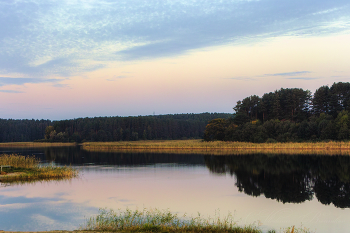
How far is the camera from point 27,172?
26078 mm

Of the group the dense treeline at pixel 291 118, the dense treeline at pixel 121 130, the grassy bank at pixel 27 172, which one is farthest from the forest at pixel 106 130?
the grassy bank at pixel 27 172

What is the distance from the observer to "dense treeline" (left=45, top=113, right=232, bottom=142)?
12725 centimetres

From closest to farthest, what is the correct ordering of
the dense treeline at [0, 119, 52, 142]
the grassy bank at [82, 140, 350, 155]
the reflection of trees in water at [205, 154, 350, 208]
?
the reflection of trees in water at [205, 154, 350, 208] < the grassy bank at [82, 140, 350, 155] < the dense treeline at [0, 119, 52, 142]

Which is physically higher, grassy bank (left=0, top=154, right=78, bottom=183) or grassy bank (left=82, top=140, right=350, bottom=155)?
grassy bank (left=0, top=154, right=78, bottom=183)

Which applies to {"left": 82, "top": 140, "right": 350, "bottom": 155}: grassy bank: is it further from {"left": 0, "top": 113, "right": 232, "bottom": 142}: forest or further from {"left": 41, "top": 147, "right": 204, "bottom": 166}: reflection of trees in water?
{"left": 0, "top": 113, "right": 232, "bottom": 142}: forest

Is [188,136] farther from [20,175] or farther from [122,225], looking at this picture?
[122,225]

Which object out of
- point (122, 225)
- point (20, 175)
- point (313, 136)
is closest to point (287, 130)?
point (313, 136)

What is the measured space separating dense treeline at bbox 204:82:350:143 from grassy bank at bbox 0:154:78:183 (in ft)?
155

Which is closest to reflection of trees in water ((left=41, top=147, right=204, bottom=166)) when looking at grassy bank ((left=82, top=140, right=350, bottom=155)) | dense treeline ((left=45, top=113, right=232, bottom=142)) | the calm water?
grassy bank ((left=82, top=140, right=350, bottom=155))

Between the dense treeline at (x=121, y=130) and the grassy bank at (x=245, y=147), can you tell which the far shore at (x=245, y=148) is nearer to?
the grassy bank at (x=245, y=147)

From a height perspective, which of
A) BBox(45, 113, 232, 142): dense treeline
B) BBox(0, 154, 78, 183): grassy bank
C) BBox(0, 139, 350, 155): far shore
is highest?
BBox(45, 113, 232, 142): dense treeline

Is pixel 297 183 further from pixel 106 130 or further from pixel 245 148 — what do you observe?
pixel 106 130

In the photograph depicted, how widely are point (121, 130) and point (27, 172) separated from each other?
101 metres

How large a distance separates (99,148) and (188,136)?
68.0m
